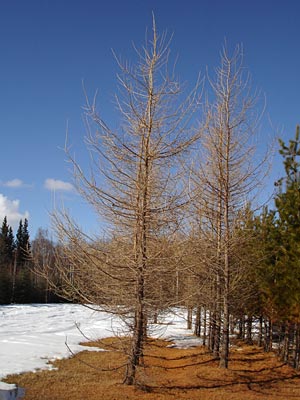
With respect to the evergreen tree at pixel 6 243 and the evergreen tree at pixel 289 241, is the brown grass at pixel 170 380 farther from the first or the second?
the evergreen tree at pixel 6 243

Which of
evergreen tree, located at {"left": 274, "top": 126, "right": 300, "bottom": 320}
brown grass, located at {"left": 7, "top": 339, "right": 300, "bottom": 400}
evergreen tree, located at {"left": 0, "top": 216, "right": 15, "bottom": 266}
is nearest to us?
brown grass, located at {"left": 7, "top": 339, "right": 300, "bottom": 400}

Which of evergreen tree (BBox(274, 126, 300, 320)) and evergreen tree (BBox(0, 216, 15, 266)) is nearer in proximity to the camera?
evergreen tree (BBox(274, 126, 300, 320))

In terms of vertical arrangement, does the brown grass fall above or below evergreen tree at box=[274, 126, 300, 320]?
below

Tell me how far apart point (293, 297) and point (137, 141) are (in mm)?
7038

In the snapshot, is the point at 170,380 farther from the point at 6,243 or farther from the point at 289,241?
the point at 6,243

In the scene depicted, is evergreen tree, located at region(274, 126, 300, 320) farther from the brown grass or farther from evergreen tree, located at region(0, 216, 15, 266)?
evergreen tree, located at region(0, 216, 15, 266)

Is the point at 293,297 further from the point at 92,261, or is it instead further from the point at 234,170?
the point at 92,261

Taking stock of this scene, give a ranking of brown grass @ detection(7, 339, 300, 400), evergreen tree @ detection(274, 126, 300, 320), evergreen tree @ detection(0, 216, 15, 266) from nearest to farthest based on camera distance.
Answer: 1. brown grass @ detection(7, 339, 300, 400)
2. evergreen tree @ detection(274, 126, 300, 320)
3. evergreen tree @ detection(0, 216, 15, 266)

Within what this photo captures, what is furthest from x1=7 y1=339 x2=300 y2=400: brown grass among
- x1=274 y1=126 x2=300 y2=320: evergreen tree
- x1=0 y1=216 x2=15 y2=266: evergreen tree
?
x1=0 y1=216 x2=15 y2=266: evergreen tree

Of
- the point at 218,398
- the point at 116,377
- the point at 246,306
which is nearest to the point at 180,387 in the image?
the point at 218,398

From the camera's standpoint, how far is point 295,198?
1325cm

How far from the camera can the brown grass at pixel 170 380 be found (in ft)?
27.8

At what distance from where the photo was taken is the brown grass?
8.46m

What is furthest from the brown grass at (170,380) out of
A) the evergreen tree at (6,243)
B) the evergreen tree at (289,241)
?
the evergreen tree at (6,243)
